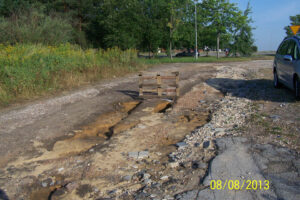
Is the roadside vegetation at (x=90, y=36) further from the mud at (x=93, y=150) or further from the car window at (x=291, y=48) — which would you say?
the car window at (x=291, y=48)

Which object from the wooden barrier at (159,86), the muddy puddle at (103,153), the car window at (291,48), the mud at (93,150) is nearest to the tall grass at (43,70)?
the mud at (93,150)

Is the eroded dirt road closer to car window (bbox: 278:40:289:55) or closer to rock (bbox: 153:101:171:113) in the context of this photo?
rock (bbox: 153:101:171:113)

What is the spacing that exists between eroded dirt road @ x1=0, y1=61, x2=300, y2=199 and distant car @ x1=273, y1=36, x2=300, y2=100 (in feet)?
1.58

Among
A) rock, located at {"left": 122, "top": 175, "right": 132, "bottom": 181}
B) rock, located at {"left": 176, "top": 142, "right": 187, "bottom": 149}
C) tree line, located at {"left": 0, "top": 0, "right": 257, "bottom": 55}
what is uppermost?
tree line, located at {"left": 0, "top": 0, "right": 257, "bottom": 55}

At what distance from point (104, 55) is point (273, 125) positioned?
12208mm

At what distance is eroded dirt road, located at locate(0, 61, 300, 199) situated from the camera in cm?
356

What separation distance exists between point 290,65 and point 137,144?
5428mm

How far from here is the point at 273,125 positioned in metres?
5.51

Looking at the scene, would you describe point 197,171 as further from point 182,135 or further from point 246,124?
point 246,124

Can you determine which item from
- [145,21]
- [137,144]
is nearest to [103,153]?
[137,144]

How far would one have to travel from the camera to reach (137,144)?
16.4 ft

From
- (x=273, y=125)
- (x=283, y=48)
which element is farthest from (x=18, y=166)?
(x=283, y=48)

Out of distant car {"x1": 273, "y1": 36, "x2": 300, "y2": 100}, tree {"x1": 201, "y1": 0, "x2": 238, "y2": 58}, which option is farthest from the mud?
tree {"x1": 201, "y1": 0, "x2": 238, "y2": 58}
